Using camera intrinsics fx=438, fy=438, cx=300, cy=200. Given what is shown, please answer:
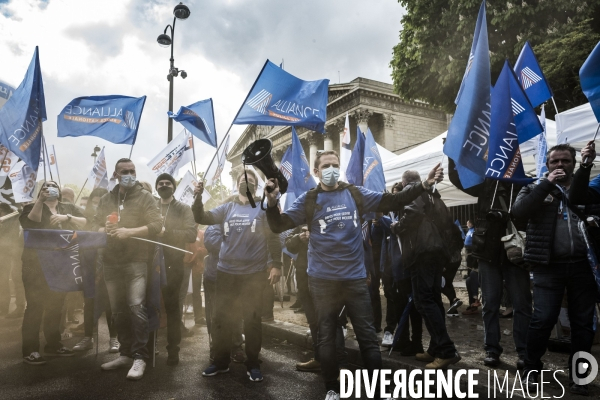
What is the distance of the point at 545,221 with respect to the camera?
11.4 ft

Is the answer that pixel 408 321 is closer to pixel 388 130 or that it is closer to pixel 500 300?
pixel 500 300

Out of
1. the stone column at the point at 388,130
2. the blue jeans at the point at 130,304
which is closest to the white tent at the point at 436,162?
the blue jeans at the point at 130,304

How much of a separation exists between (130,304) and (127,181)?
1242 millimetres

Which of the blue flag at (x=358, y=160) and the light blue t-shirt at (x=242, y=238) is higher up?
the blue flag at (x=358, y=160)

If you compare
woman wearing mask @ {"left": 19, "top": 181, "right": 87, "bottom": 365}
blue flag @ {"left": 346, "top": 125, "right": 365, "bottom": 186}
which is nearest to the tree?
blue flag @ {"left": 346, "top": 125, "right": 365, "bottom": 186}

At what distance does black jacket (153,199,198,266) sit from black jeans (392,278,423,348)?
237 centimetres

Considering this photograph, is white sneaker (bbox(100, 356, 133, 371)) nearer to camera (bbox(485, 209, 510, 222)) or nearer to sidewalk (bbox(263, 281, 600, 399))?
sidewalk (bbox(263, 281, 600, 399))

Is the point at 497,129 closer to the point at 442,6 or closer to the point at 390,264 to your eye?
the point at 390,264

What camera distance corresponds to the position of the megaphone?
3297 mm

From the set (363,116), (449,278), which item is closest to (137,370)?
(449,278)

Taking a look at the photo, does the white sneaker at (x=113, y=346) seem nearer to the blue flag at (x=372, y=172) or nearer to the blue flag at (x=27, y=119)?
the blue flag at (x=27, y=119)

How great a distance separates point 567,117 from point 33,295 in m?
7.73

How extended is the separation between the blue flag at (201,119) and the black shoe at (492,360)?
4.44 metres

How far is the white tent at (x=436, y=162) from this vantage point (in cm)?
782
